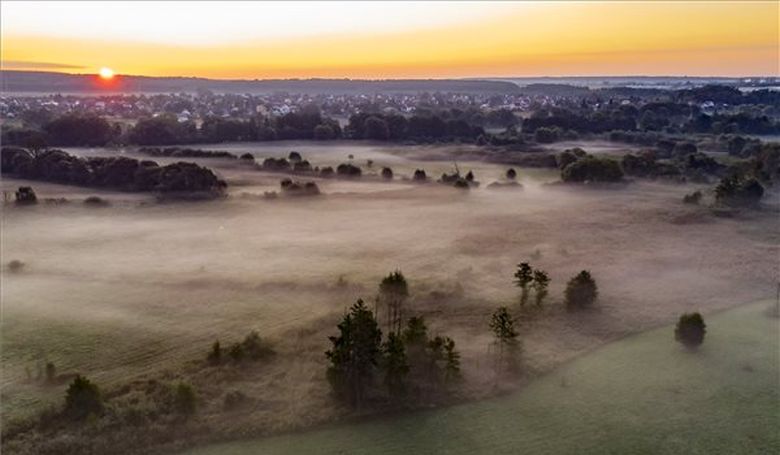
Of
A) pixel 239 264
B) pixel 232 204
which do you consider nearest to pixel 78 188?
pixel 232 204

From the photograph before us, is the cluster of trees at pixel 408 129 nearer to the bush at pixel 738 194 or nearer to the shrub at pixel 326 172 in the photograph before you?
the shrub at pixel 326 172

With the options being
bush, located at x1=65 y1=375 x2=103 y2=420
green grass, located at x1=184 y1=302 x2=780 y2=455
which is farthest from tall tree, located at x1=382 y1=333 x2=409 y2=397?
bush, located at x1=65 y1=375 x2=103 y2=420

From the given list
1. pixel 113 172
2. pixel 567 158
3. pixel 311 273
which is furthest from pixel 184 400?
pixel 567 158

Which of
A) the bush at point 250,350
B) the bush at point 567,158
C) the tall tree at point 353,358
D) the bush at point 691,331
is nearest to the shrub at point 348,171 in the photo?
the bush at point 567,158

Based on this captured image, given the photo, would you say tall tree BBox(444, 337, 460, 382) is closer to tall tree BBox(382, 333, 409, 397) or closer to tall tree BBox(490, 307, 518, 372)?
tall tree BBox(382, 333, 409, 397)

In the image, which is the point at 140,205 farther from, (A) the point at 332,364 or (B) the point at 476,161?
(B) the point at 476,161

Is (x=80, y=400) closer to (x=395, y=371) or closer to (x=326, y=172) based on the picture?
(x=395, y=371)
